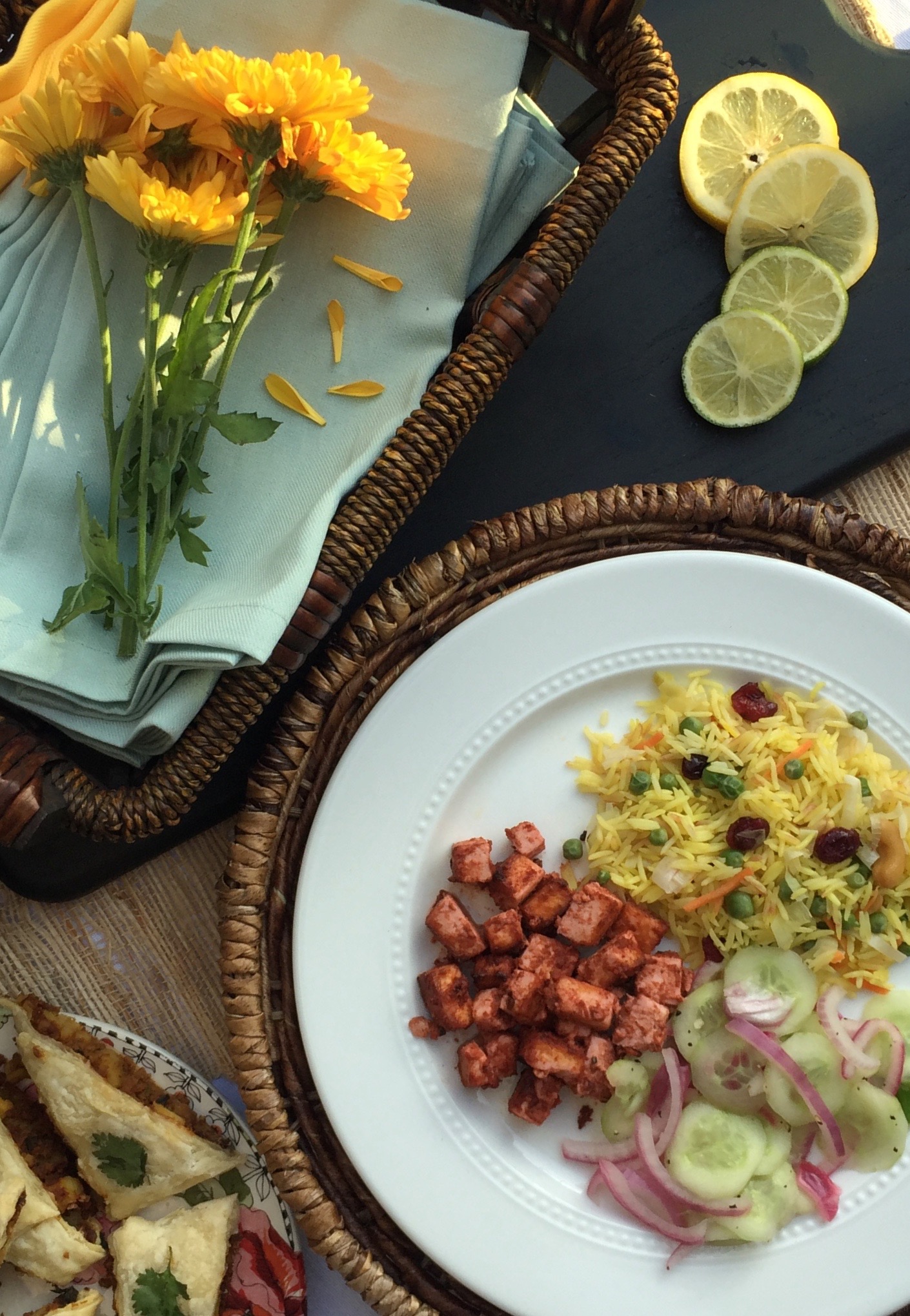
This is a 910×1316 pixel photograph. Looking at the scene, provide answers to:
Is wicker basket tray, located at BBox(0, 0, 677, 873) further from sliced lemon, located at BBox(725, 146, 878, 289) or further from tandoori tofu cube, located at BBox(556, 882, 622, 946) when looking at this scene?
tandoori tofu cube, located at BBox(556, 882, 622, 946)

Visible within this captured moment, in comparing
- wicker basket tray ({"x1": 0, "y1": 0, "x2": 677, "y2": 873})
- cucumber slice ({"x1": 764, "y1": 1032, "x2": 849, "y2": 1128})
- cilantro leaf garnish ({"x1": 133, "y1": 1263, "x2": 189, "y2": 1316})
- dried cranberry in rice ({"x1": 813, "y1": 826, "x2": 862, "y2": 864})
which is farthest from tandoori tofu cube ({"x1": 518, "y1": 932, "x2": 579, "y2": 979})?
cilantro leaf garnish ({"x1": 133, "y1": 1263, "x2": 189, "y2": 1316})

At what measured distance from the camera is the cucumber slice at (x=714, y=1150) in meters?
2.19

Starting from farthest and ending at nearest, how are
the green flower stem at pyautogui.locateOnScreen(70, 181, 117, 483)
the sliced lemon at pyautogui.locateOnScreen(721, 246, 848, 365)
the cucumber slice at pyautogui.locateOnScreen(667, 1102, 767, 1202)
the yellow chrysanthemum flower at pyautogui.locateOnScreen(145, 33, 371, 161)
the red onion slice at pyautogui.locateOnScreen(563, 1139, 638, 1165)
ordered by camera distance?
the sliced lemon at pyautogui.locateOnScreen(721, 246, 848, 365)
the red onion slice at pyautogui.locateOnScreen(563, 1139, 638, 1165)
the cucumber slice at pyautogui.locateOnScreen(667, 1102, 767, 1202)
the green flower stem at pyautogui.locateOnScreen(70, 181, 117, 483)
the yellow chrysanthemum flower at pyautogui.locateOnScreen(145, 33, 371, 161)

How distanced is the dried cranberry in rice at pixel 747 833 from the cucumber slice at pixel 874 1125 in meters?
0.55

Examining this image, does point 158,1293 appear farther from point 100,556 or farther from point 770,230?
point 770,230

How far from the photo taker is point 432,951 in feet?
7.74

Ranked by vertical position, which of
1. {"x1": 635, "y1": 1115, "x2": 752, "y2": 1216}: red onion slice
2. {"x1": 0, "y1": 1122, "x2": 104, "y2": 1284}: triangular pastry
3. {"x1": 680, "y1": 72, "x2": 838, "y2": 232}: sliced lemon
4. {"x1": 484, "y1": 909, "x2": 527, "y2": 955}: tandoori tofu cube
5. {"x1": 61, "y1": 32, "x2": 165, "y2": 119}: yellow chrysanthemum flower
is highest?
{"x1": 680, "y1": 72, "x2": 838, "y2": 232}: sliced lemon

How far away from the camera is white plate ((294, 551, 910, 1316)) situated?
224 centimetres

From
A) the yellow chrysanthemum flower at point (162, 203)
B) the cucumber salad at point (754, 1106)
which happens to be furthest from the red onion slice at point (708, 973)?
the yellow chrysanthemum flower at point (162, 203)

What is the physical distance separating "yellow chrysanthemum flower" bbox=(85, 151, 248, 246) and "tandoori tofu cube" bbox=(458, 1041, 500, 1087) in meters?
1.65

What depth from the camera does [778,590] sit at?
2.30m

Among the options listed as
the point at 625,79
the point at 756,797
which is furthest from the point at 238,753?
the point at 625,79

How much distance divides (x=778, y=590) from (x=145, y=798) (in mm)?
1373

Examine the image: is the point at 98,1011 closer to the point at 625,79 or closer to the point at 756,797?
the point at 756,797
